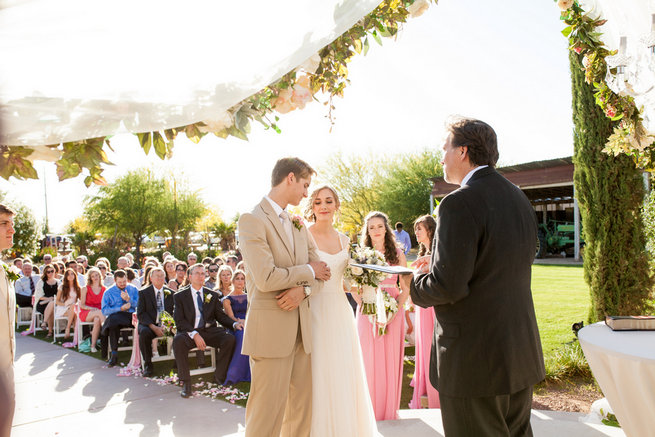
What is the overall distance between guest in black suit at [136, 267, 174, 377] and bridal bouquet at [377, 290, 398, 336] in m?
4.69

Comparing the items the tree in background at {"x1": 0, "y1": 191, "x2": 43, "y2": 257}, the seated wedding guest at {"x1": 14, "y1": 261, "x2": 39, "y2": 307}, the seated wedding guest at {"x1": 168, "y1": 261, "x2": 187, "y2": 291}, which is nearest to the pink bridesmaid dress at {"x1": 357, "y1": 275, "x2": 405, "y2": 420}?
the seated wedding guest at {"x1": 168, "y1": 261, "x2": 187, "y2": 291}

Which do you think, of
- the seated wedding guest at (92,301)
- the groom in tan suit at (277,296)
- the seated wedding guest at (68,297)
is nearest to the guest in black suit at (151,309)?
the seated wedding guest at (92,301)

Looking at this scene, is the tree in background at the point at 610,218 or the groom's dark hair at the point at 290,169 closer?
the groom's dark hair at the point at 290,169

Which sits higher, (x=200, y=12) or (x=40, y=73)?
(x=200, y=12)

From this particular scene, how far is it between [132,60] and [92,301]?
10.1 m

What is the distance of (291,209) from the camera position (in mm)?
3537

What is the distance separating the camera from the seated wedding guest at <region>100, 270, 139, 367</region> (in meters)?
8.84

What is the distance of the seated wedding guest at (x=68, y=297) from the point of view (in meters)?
10.8

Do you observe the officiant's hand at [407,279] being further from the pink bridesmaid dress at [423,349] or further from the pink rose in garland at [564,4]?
the pink bridesmaid dress at [423,349]

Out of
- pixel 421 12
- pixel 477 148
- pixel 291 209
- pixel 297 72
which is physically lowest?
pixel 291 209

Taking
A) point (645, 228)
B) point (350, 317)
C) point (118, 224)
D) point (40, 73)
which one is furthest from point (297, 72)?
point (118, 224)

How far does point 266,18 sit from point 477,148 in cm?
128

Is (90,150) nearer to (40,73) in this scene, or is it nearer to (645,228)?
(40,73)

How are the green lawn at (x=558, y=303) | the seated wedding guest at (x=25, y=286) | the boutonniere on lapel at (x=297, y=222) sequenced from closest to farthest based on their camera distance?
the boutonniere on lapel at (x=297, y=222), the green lawn at (x=558, y=303), the seated wedding guest at (x=25, y=286)
